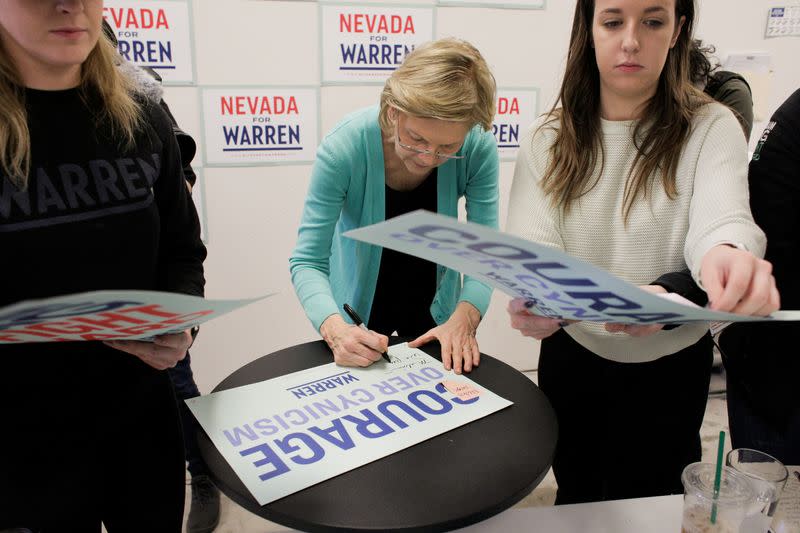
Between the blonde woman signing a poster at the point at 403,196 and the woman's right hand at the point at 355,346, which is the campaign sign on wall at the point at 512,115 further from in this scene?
the woman's right hand at the point at 355,346

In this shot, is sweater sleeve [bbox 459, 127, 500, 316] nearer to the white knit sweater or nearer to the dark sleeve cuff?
the white knit sweater

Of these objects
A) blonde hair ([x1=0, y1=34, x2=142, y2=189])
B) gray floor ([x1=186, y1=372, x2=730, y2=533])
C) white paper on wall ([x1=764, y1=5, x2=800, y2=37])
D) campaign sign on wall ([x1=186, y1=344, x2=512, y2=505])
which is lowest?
gray floor ([x1=186, y1=372, x2=730, y2=533])

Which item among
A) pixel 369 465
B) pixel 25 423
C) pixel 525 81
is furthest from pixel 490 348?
pixel 25 423

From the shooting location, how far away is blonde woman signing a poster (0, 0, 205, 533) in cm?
79

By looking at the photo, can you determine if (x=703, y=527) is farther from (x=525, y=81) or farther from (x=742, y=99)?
(x=525, y=81)

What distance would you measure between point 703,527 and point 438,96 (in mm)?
826

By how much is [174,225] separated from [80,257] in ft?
0.69

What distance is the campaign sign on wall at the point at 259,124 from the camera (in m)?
2.32

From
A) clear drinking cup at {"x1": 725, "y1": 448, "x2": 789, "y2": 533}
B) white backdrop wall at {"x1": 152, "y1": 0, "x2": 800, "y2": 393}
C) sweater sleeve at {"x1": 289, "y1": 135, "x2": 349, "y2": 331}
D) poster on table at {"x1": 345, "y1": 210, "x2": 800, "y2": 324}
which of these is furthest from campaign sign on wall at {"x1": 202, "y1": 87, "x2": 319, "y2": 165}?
clear drinking cup at {"x1": 725, "y1": 448, "x2": 789, "y2": 533}

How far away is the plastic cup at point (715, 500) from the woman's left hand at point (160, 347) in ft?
2.37

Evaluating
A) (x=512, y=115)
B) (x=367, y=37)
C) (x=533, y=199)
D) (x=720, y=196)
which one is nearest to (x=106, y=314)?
(x=533, y=199)

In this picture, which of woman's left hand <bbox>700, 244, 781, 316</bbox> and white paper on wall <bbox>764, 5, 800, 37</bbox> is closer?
woman's left hand <bbox>700, 244, 781, 316</bbox>

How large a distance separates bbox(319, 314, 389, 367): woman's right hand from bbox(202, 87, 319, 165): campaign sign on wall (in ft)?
4.58

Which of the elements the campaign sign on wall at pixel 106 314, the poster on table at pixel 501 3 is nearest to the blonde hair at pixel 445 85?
the campaign sign on wall at pixel 106 314
